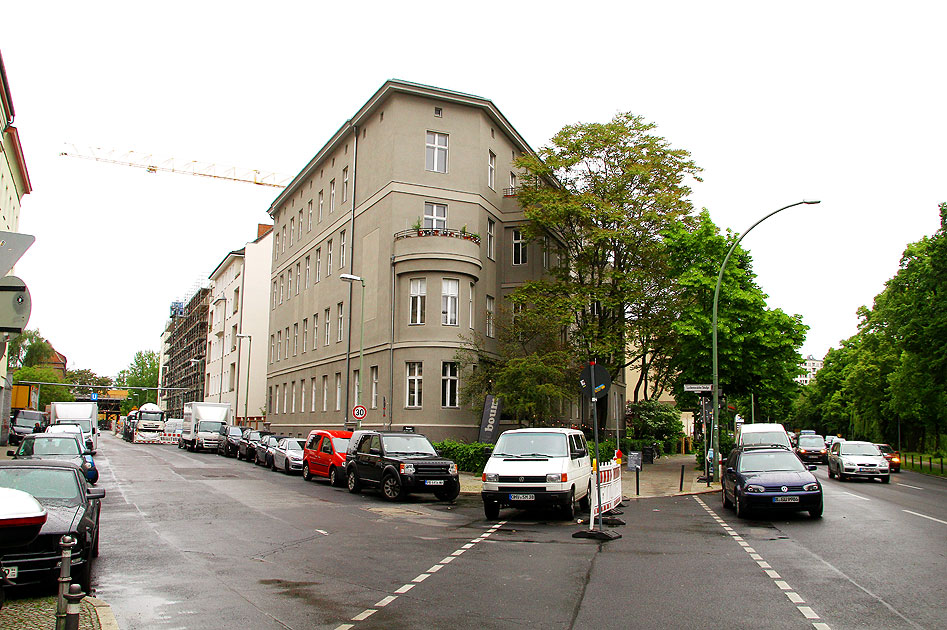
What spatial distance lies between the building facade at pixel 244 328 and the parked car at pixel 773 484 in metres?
54.5

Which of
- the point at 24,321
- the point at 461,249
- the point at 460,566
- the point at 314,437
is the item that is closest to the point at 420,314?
A: the point at 461,249

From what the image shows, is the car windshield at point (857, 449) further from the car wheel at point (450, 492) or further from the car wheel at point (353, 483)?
the car wheel at point (353, 483)

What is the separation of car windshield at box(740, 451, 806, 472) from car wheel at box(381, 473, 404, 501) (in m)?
8.82

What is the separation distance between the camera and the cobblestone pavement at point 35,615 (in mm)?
6961

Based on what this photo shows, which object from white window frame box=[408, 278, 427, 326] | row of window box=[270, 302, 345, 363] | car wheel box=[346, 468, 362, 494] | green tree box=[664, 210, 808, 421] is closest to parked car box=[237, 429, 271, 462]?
row of window box=[270, 302, 345, 363]

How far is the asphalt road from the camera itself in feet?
25.4

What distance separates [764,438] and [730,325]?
22.6ft

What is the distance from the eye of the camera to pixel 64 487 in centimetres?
1041

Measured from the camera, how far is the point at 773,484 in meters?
16.7

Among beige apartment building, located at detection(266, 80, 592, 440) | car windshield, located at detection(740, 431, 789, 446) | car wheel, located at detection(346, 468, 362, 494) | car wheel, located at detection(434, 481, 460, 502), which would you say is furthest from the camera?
beige apartment building, located at detection(266, 80, 592, 440)

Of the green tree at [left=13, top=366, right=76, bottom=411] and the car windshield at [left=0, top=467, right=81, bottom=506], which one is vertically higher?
the green tree at [left=13, top=366, right=76, bottom=411]

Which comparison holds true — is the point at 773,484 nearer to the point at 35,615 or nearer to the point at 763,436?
the point at 763,436

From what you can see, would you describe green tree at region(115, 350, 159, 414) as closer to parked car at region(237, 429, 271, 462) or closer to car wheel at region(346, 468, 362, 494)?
parked car at region(237, 429, 271, 462)

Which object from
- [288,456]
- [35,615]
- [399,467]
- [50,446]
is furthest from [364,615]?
[288,456]
